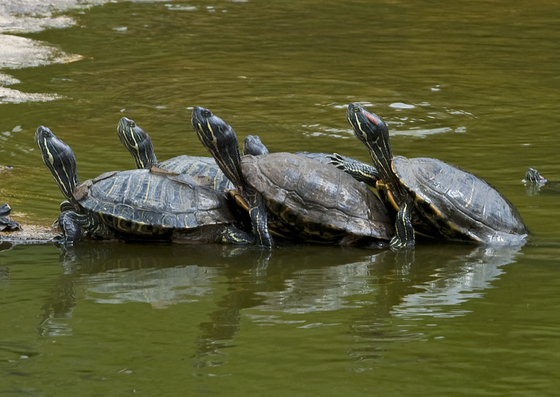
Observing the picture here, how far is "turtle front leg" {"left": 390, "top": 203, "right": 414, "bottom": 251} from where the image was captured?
552 centimetres

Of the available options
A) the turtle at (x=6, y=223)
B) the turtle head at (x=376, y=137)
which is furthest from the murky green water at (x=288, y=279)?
the turtle head at (x=376, y=137)

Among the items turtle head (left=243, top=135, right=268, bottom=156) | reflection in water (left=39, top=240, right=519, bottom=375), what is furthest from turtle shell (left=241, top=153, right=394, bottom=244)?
turtle head (left=243, top=135, right=268, bottom=156)

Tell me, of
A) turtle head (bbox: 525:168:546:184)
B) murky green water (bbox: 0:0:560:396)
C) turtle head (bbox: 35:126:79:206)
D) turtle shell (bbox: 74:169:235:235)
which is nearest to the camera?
murky green water (bbox: 0:0:560:396)

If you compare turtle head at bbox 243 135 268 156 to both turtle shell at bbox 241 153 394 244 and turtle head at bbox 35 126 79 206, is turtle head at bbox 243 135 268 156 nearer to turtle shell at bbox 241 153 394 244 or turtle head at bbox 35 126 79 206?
turtle shell at bbox 241 153 394 244

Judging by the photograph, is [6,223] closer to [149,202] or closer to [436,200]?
[149,202]

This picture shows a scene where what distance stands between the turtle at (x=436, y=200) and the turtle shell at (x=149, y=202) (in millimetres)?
1222

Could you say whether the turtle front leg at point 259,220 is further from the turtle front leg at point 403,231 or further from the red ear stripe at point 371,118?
the red ear stripe at point 371,118

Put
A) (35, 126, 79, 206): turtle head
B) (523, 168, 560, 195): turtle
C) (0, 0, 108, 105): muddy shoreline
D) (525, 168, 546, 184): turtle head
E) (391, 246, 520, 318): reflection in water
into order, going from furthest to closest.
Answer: (0, 0, 108, 105): muddy shoreline → (525, 168, 546, 184): turtle head → (523, 168, 560, 195): turtle → (35, 126, 79, 206): turtle head → (391, 246, 520, 318): reflection in water

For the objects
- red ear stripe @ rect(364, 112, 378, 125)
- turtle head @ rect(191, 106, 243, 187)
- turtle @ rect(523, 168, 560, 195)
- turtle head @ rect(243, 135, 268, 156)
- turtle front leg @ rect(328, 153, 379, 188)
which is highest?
red ear stripe @ rect(364, 112, 378, 125)

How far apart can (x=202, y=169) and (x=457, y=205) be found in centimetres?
205

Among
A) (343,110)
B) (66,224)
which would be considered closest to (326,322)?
(66,224)

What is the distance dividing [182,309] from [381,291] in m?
1.19

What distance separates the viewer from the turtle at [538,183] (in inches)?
275

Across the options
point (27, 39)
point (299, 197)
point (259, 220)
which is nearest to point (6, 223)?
point (259, 220)
